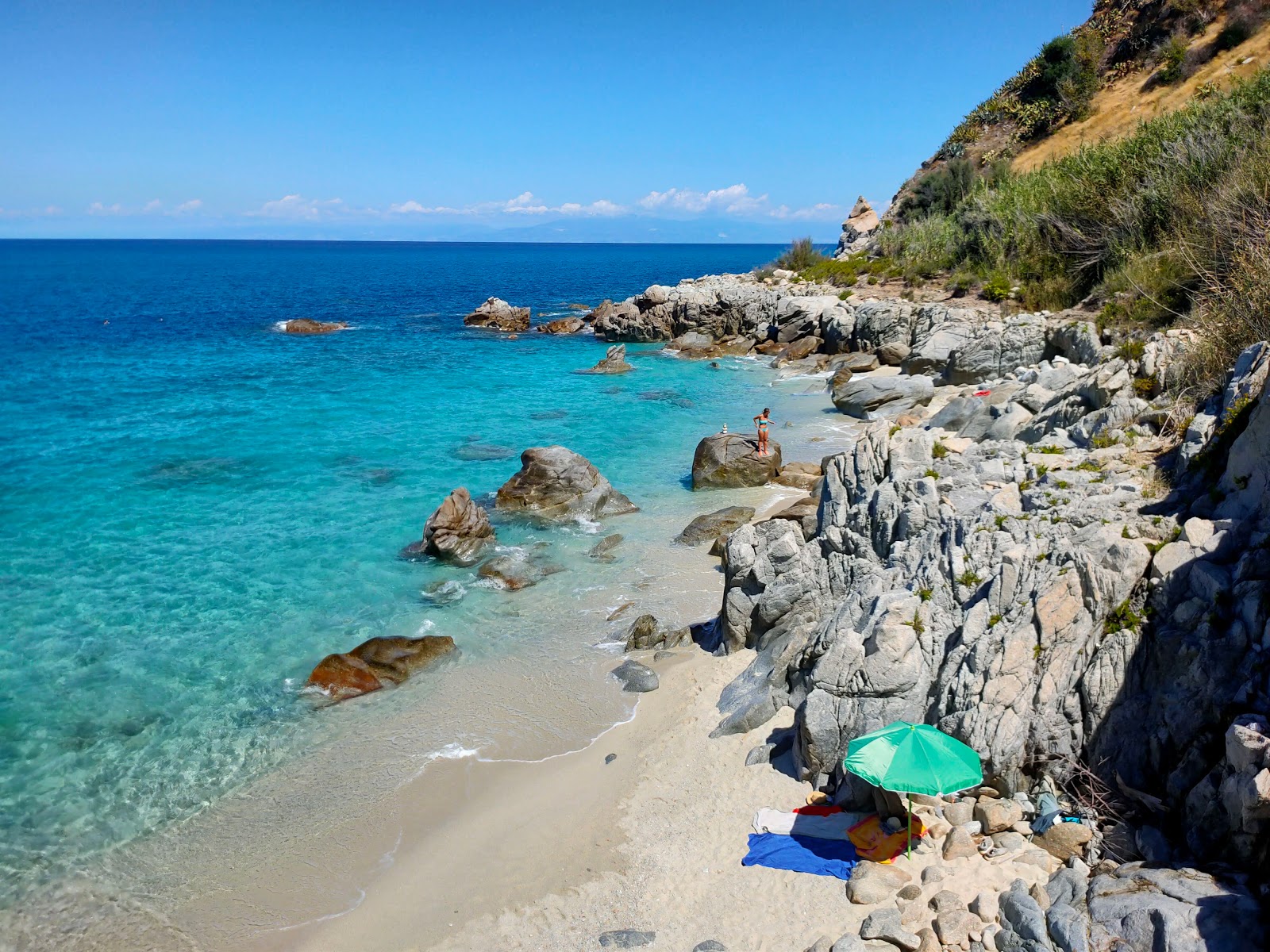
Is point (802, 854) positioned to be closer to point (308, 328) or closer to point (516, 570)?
point (516, 570)

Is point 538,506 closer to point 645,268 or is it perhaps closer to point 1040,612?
point 1040,612

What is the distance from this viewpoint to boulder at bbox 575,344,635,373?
4825 cm

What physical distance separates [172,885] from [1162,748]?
12938 mm

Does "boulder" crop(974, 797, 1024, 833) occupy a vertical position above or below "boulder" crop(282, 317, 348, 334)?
below

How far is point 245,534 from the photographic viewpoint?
2459cm

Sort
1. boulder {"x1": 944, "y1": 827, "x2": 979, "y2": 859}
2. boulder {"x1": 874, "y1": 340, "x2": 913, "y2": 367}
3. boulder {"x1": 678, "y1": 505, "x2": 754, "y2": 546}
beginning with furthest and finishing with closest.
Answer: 1. boulder {"x1": 874, "y1": 340, "x2": 913, "y2": 367}
2. boulder {"x1": 678, "y1": 505, "x2": 754, "y2": 546}
3. boulder {"x1": 944, "y1": 827, "x2": 979, "y2": 859}

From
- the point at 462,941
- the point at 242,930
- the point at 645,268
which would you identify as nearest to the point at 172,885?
the point at 242,930

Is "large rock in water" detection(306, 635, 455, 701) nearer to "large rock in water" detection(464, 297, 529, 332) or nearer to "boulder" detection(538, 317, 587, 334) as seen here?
"boulder" detection(538, 317, 587, 334)

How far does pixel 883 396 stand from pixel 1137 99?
37.7m

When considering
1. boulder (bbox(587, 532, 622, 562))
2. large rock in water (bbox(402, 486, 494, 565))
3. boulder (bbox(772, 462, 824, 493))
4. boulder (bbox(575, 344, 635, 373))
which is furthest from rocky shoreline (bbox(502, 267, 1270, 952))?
boulder (bbox(575, 344, 635, 373))

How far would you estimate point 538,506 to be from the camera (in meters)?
25.5

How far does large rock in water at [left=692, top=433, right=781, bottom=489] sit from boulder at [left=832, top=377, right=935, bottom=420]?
775cm

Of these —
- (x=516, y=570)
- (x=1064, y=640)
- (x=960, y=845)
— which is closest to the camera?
(x=960, y=845)

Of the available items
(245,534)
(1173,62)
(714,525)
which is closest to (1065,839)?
(714,525)
